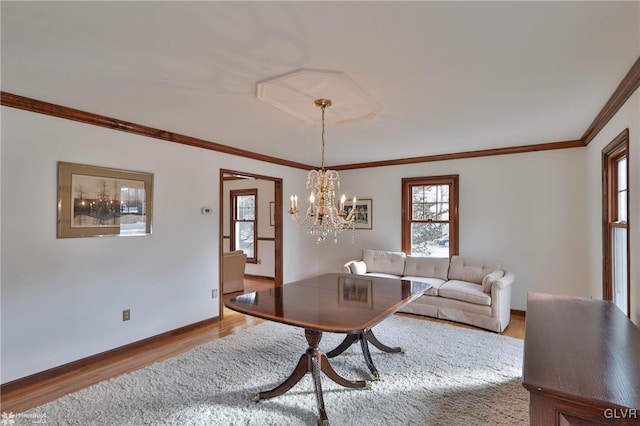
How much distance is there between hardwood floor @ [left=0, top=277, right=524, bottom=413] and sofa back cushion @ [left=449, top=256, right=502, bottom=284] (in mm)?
695

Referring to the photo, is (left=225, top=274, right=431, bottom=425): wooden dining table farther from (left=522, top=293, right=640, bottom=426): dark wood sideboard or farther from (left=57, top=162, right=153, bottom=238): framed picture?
(left=57, top=162, right=153, bottom=238): framed picture

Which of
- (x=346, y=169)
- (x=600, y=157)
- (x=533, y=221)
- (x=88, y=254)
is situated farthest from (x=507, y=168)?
(x=88, y=254)

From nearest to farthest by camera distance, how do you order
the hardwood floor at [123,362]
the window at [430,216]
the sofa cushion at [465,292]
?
the hardwood floor at [123,362], the sofa cushion at [465,292], the window at [430,216]

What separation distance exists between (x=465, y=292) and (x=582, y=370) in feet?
9.13

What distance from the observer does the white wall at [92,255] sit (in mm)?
2578

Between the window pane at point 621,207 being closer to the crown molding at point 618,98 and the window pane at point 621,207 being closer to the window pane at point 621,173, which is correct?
the window pane at point 621,173

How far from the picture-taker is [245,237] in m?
7.67

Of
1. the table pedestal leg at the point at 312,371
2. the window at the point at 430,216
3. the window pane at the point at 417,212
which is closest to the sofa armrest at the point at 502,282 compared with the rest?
the window at the point at 430,216

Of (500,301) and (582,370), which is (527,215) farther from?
(582,370)

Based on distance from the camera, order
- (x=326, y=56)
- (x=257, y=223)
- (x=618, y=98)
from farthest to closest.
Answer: (x=257, y=223), (x=618, y=98), (x=326, y=56)

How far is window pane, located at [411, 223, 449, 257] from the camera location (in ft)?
16.7

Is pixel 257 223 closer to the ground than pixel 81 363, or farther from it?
farther from it

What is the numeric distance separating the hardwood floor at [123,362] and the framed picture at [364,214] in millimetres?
1880

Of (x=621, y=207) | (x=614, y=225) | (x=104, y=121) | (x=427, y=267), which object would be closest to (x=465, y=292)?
(x=427, y=267)
